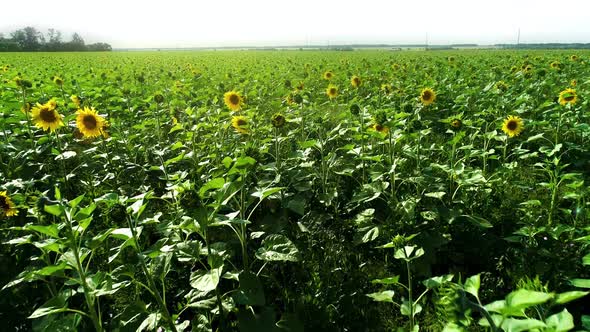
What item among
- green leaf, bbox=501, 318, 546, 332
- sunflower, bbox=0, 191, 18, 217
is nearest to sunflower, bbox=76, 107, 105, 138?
sunflower, bbox=0, 191, 18, 217

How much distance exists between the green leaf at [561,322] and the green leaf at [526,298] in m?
0.08

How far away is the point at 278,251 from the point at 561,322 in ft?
4.22

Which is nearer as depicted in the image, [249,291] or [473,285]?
[473,285]

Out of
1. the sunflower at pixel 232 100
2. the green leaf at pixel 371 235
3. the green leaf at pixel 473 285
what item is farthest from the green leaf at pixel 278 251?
the sunflower at pixel 232 100

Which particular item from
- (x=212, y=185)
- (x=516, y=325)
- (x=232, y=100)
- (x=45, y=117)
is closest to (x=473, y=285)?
(x=516, y=325)

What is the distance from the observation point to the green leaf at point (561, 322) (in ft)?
2.13

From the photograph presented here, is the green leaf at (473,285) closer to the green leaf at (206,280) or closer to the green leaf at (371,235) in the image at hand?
the green leaf at (206,280)

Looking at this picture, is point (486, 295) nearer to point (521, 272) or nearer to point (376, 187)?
point (521, 272)

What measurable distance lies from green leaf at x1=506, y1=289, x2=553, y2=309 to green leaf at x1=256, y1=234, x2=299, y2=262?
1185 mm

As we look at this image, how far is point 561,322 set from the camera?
68cm

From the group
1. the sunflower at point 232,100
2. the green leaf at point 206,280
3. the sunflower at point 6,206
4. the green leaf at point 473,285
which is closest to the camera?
the green leaf at point 473,285

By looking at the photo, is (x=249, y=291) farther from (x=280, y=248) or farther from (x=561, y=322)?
(x=561, y=322)

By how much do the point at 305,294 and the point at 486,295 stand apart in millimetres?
931

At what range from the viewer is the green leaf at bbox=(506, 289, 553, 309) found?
60 centimetres
